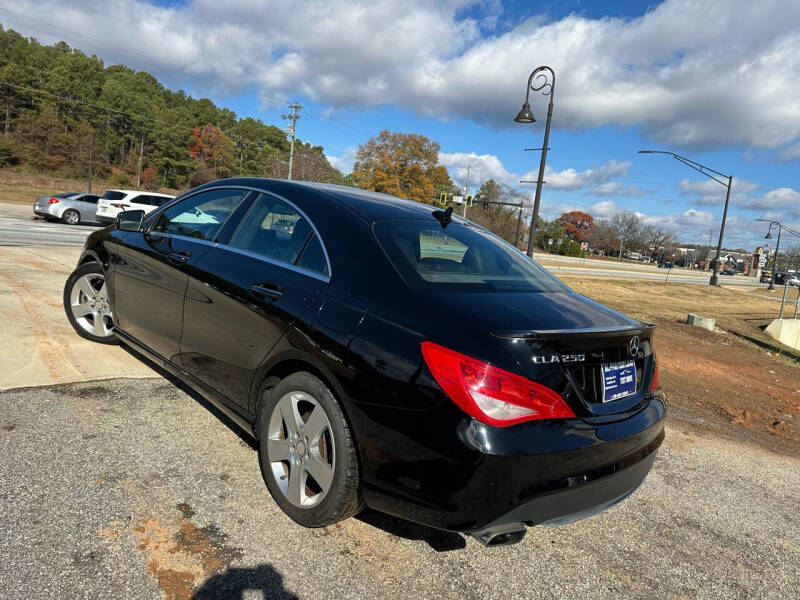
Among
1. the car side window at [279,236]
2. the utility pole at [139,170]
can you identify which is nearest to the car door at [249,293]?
the car side window at [279,236]

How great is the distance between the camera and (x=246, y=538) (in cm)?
227

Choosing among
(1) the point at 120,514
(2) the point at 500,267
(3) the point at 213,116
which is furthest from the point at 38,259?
(3) the point at 213,116

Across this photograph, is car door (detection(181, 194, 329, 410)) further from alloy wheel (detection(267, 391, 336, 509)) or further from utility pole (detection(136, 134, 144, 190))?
utility pole (detection(136, 134, 144, 190))

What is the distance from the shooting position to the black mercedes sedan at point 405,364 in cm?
187

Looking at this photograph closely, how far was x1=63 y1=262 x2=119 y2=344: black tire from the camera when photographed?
4.39 metres

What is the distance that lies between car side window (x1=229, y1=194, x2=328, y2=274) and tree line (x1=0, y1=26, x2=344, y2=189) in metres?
61.9

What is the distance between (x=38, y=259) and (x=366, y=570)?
33.5 ft

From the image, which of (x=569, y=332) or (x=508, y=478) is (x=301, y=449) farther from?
(x=569, y=332)

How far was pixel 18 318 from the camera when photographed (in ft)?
16.8

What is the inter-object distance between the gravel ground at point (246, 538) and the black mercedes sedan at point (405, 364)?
0.96ft

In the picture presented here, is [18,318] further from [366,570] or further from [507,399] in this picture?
[507,399]

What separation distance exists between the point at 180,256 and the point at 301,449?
1.67m

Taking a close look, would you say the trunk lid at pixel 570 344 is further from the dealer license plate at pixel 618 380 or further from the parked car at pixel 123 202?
the parked car at pixel 123 202

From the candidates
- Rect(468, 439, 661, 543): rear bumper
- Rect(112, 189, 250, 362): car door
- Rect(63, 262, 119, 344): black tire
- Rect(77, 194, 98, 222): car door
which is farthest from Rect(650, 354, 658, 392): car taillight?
Rect(77, 194, 98, 222): car door
